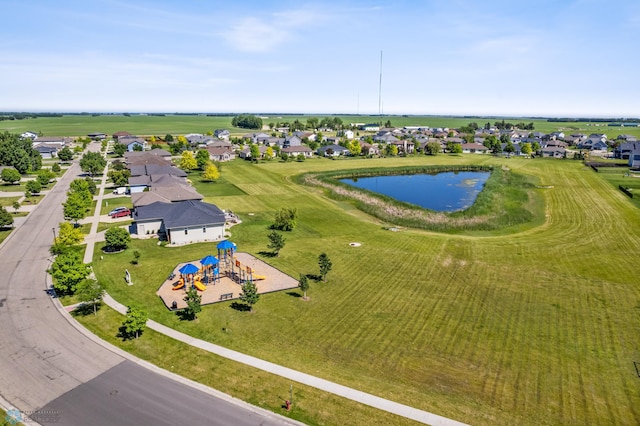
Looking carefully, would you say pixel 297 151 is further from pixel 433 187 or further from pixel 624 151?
pixel 624 151

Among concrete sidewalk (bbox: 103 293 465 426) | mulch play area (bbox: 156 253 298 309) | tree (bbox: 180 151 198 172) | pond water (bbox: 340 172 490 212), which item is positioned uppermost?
tree (bbox: 180 151 198 172)

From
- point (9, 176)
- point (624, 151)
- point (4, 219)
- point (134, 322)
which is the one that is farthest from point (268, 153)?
point (624, 151)

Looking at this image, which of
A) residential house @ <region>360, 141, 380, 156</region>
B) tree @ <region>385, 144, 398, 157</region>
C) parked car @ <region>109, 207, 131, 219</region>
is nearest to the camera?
parked car @ <region>109, 207, 131, 219</region>

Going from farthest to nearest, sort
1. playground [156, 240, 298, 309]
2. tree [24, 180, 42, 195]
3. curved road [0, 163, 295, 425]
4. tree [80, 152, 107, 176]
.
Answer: tree [80, 152, 107, 176], tree [24, 180, 42, 195], playground [156, 240, 298, 309], curved road [0, 163, 295, 425]

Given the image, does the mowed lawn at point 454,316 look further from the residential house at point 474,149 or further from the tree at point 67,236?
the residential house at point 474,149

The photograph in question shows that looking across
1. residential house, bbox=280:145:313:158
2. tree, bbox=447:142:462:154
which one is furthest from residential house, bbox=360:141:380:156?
tree, bbox=447:142:462:154

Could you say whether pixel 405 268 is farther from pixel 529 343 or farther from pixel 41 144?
pixel 41 144

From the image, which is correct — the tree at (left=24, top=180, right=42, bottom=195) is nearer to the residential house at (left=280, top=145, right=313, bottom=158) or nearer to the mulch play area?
the mulch play area
